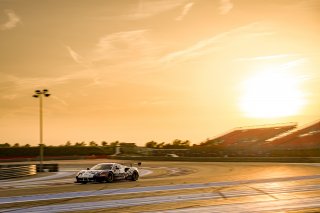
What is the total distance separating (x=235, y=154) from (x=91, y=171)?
39.8 meters

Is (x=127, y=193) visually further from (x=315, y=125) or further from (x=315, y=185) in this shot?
(x=315, y=125)

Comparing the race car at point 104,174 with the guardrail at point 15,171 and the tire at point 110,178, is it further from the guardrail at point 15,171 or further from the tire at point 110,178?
the guardrail at point 15,171

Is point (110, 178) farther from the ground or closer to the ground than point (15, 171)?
closer to the ground

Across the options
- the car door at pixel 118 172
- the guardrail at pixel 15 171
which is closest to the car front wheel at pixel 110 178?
the car door at pixel 118 172

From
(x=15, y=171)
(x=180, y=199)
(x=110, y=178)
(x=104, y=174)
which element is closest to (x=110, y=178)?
(x=110, y=178)

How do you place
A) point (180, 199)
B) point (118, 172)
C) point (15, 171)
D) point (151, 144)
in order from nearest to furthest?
point (180, 199) → point (118, 172) → point (15, 171) → point (151, 144)

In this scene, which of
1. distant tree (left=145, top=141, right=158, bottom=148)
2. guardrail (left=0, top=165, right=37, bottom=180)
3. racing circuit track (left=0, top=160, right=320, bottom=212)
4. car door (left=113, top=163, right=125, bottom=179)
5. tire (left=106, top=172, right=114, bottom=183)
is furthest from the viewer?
distant tree (left=145, top=141, right=158, bottom=148)

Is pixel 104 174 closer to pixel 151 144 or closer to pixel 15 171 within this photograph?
pixel 15 171

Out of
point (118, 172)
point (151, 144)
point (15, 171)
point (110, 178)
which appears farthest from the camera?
point (151, 144)

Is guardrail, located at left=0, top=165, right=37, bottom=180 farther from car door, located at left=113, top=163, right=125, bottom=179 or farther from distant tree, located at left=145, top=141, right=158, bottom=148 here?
distant tree, located at left=145, top=141, right=158, bottom=148

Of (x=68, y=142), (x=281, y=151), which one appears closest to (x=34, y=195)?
(x=281, y=151)

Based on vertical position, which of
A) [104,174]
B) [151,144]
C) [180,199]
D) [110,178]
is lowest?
[180,199]

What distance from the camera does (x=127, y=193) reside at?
64.6 ft

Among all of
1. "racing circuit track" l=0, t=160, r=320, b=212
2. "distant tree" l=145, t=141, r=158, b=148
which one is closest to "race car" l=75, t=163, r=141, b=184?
"racing circuit track" l=0, t=160, r=320, b=212
